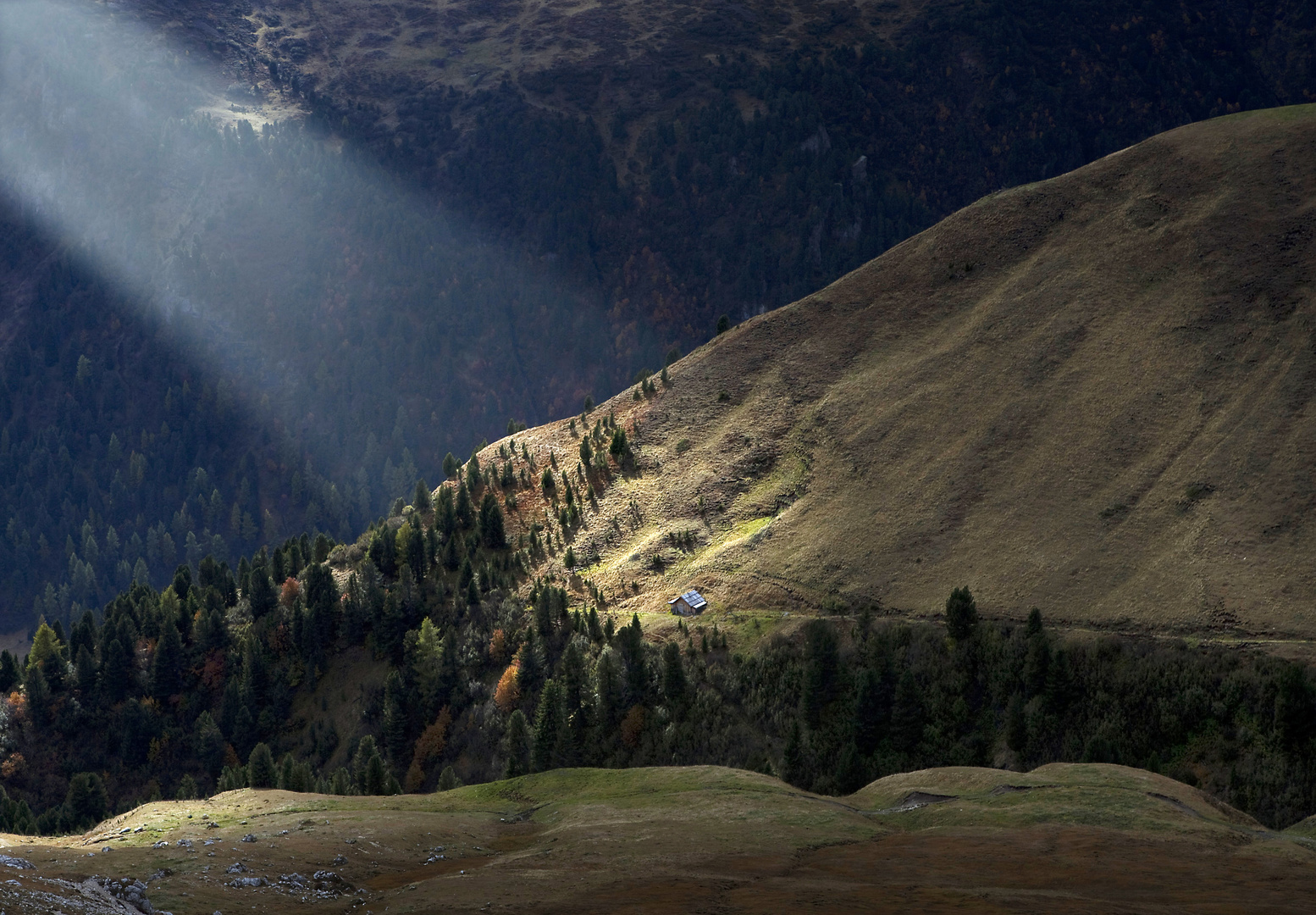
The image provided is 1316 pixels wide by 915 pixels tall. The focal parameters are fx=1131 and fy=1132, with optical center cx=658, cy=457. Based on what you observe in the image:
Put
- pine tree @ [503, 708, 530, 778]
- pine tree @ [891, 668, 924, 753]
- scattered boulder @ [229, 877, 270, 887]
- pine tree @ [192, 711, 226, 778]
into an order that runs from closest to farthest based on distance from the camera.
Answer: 1. scattered boulder @ [229, 877, 270, 887]
2. pine tree @ [891, 668, 924, 753]
3. pine tree @ [503, 708, 530, 778]
4. pine tree @ [192, 711, 226, 778]

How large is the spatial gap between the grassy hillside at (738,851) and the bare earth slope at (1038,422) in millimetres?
26776

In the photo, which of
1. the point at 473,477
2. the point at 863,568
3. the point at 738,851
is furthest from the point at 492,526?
the point at 738,851

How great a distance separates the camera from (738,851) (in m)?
50.5

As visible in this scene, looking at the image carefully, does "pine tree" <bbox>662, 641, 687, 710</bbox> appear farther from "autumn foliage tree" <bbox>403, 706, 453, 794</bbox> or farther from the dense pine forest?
"autumn foliage tree" <bbox>403, 706, 453, 794</bbox>

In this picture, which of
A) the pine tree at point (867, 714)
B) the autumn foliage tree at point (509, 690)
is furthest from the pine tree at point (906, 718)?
the autumn foliage tree at point (509, 690)

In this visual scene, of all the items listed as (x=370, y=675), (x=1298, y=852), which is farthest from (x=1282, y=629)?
(x=370, y=675)

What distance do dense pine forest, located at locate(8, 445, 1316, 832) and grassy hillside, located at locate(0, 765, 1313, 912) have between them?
39.2 ft

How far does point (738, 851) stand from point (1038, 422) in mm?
63925

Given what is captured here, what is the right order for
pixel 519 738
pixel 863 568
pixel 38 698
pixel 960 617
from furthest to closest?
1. pixel 38 698
2. pixel 863 568
3. pixel 519 738
4. pixel 960 617

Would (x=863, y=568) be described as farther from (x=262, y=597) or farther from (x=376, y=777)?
(x=262, y=597)

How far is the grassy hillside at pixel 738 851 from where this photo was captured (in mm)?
41406

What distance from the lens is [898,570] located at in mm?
93438

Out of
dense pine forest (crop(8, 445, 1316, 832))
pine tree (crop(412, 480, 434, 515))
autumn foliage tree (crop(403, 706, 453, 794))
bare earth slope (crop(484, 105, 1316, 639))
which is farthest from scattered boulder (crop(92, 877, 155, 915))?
pine tree (crop(412, 480, 434, 515))

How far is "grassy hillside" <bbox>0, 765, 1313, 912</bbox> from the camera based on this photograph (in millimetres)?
41406
